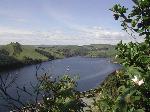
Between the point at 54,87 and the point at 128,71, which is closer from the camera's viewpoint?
the point at 128,71

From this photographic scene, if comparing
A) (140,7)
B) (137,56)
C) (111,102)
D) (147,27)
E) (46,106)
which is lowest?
(46,106)

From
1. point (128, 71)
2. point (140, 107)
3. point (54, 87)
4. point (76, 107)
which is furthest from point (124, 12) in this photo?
point (54, 87)

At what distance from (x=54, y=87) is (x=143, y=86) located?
10382 mm

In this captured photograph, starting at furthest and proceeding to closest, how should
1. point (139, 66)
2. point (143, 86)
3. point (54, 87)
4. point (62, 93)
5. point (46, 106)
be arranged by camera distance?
1. point (54, 87)
2. point (62, 93)
3. point (46, 106)
4. point (139, 66)
5. point (143, 86)

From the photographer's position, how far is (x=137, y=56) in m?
5.64

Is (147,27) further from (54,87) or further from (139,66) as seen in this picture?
(54,87)

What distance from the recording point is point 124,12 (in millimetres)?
6000

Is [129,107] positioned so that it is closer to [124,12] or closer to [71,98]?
[124,12]

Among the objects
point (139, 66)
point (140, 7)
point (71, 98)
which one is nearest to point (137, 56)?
point (139, 66)

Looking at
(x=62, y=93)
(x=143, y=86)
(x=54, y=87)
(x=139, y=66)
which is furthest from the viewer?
(x=54, y=87)

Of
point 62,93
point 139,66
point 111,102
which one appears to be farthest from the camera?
point 62,93

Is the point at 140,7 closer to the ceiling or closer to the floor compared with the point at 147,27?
closer to the ceiling

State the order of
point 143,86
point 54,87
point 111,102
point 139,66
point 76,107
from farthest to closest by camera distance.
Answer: point 54,87 → point 76,107 → point 111,102 → point 139,66 → point 143,86

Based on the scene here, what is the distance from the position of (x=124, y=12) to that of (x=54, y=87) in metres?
9.62
